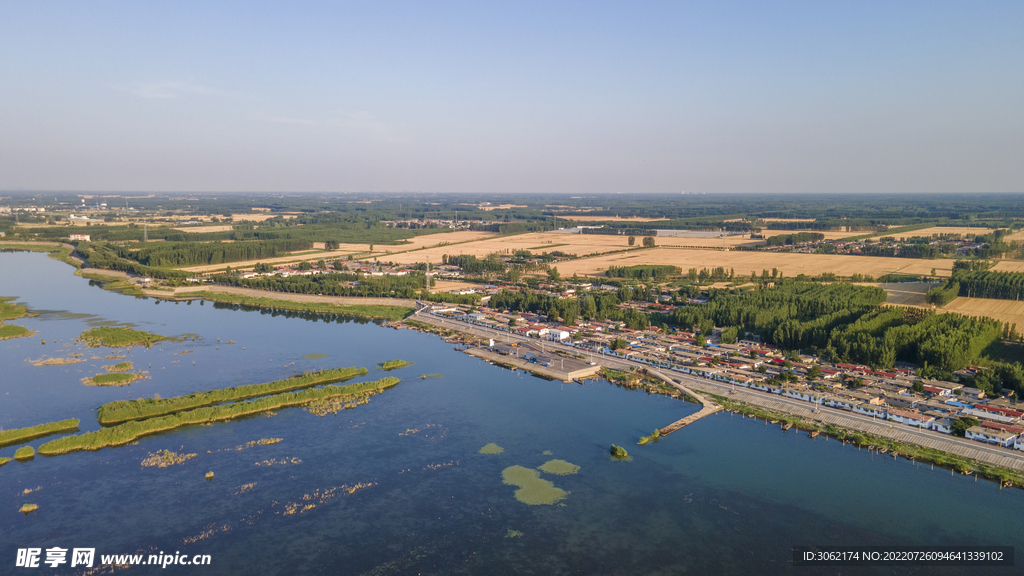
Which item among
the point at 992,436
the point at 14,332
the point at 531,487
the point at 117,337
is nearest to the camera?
the point at 531,487

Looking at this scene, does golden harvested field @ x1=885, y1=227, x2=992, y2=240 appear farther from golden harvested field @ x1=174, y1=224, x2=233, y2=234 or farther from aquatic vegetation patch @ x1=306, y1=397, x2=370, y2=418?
golden harvested field @ x1=174, y1=224, x2=233, y2=234

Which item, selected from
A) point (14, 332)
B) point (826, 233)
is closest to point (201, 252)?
point (14, 332)

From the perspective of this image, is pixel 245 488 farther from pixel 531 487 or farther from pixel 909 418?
pixel 909 418

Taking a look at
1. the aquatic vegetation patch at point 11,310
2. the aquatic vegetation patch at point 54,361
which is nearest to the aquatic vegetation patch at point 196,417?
the aquatic vegetation patch at point 54,361

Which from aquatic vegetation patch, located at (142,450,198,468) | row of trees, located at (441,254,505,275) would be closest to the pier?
aquatic vegetation patch, located at (142,450,198,468)

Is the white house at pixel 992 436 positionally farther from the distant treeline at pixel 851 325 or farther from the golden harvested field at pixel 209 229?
the golden harvested field at pixel 209 229
